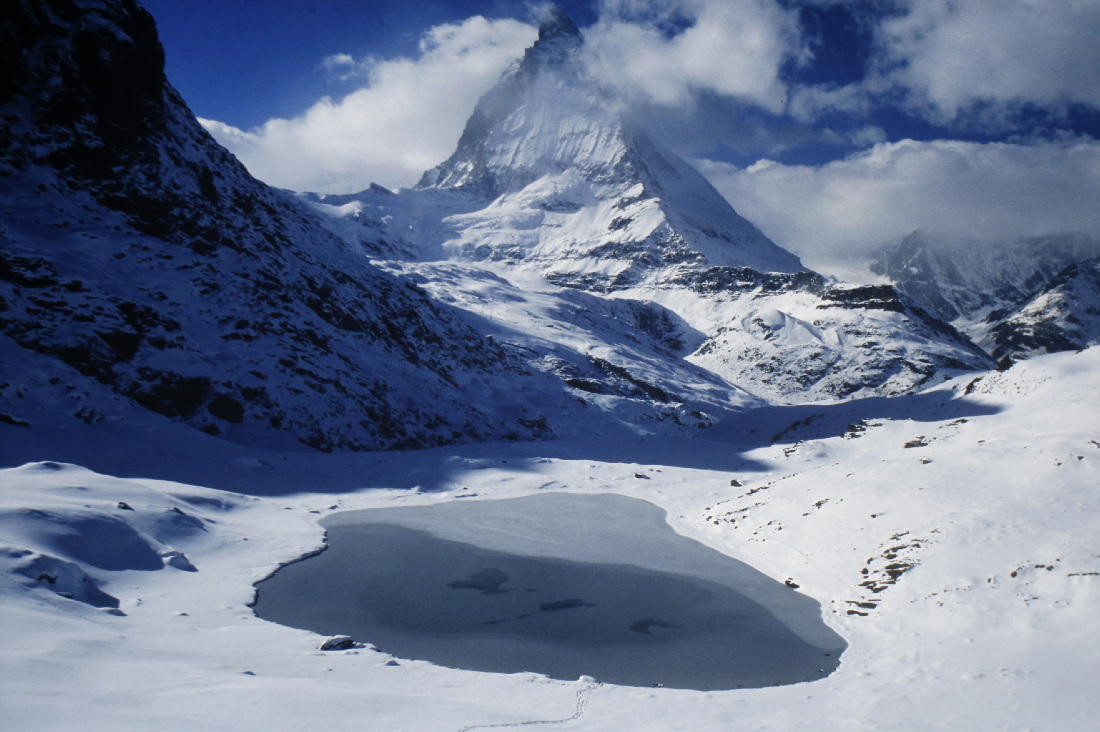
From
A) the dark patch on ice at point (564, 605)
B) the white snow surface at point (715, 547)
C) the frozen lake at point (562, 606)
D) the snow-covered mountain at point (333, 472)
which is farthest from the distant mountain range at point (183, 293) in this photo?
the dark patch on ice at point (564, 605)

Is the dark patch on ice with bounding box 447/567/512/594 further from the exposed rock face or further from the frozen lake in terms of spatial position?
the exposed rock face

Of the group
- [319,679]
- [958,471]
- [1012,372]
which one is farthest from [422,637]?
[1012,372]

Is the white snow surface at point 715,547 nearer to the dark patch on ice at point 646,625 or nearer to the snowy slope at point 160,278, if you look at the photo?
the dark patch on ice at point 646,625

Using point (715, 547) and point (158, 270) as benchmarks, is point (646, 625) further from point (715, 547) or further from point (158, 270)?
point (158, 270)

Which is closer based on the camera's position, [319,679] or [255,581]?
[319,679]

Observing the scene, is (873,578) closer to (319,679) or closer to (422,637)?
(422,637)

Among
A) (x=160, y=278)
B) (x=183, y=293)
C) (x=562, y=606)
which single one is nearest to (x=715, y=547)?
(x=562, y=606)
